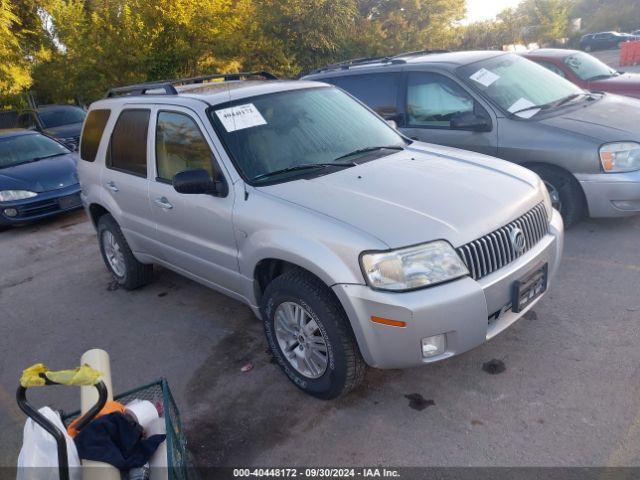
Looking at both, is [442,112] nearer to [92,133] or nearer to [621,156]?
[621,156]

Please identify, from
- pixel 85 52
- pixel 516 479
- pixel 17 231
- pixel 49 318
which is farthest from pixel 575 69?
pixel 85 52

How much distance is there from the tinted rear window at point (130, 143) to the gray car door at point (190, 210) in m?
0.19

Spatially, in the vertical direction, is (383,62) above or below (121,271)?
above

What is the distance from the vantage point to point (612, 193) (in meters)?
4.84

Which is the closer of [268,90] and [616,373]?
[616,373]

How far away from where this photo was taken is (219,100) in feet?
12.8

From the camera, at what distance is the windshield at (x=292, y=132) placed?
3.63 m

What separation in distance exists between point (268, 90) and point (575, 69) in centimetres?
551

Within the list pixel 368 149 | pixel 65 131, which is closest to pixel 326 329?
pixel 368 149

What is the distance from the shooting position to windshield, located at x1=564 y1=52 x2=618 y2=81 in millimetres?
7723

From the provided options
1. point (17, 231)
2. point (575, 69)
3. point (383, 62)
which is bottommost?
point (17, 231)

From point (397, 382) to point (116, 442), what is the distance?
1711 millimetres

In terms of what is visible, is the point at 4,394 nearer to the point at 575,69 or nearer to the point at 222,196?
the point at 222,196

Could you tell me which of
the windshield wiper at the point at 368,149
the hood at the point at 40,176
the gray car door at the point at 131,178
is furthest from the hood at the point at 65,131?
the windshield wiper at the point at 368,149
